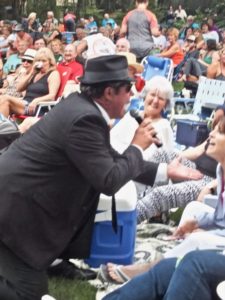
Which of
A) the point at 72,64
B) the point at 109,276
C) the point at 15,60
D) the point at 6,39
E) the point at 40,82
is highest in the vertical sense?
the point at 109,276

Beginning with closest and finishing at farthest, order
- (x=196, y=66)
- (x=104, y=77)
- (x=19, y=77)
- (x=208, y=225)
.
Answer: (x=104, y=77) → (x=208, y=225) → (x=19, y=77) → (x=196, y=66)

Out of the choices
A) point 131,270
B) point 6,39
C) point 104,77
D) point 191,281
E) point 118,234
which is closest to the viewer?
point 191,281

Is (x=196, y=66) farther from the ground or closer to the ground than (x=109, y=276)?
closer to the ground

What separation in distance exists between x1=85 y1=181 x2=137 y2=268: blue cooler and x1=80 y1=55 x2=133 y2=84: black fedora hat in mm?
1214

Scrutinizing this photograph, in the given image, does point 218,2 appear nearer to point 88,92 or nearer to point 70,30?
point 70,30

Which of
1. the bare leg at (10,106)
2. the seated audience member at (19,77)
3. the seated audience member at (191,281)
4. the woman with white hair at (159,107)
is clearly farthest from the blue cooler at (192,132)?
the seated audience member at (19,77)

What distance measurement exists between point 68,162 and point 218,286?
0.94m

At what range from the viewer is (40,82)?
30.9 ft

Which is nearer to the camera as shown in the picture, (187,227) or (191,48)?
(187,227)

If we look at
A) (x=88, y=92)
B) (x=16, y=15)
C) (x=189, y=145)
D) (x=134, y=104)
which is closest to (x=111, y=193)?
(x=88, y=92)

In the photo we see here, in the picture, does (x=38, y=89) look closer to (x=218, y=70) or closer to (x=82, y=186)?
(x=218, y=70)

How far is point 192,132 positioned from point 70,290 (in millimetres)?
3014

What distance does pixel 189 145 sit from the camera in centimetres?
678

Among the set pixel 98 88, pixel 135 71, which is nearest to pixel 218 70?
pixel 135 71
